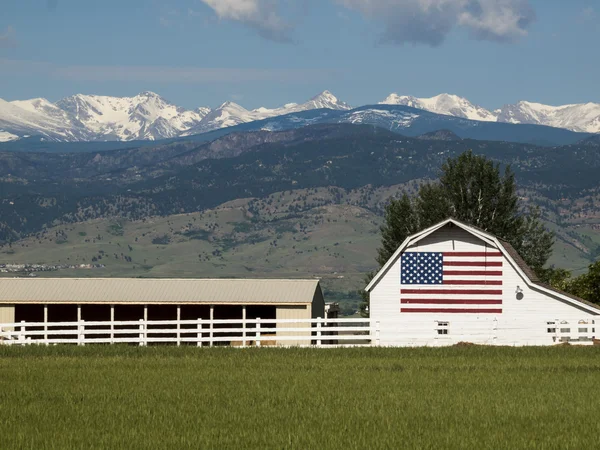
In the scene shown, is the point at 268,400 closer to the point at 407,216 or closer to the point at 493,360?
the point at 493,360

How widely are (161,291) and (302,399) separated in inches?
1483

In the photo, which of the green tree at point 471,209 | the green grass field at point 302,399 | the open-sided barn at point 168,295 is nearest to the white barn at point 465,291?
the open-sided barn at point 168,295

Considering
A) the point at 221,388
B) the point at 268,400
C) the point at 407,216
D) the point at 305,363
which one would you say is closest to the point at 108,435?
the point at 268,400

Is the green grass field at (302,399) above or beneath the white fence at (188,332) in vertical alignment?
beneath

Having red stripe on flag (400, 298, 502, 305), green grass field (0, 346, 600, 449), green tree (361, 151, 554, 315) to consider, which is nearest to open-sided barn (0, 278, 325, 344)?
red stripe on flag (400, 298, 502, 305)

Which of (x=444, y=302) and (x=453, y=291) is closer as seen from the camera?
(x=453, y=291)

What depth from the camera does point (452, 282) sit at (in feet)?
188

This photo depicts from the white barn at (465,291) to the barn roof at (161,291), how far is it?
29.3 feet

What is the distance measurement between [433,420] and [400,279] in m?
30.4

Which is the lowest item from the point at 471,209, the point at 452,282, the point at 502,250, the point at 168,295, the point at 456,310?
the point at 456,310

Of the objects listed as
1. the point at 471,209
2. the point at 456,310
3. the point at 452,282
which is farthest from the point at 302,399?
the point at 471,209

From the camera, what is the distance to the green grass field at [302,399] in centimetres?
2508

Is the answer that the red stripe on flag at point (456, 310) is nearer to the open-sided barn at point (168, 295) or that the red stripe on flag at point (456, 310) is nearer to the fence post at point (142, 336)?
the open-sided barn at point (168, 295)

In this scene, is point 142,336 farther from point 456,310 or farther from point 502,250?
point 502,250
